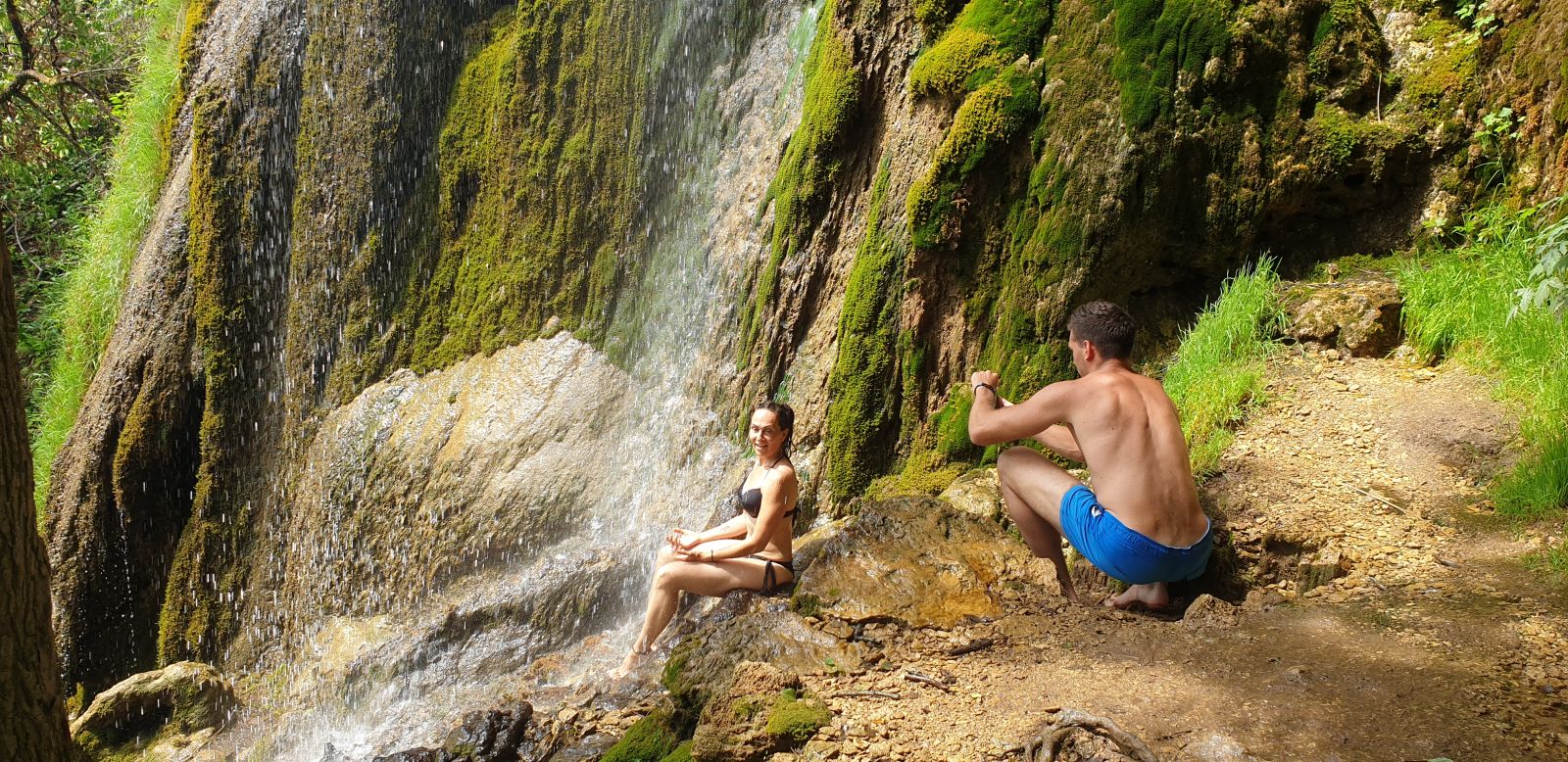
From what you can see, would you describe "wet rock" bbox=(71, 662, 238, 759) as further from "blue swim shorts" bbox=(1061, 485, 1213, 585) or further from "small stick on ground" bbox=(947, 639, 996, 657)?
"blue swim shorts" bbox=(1061, 485, 1213, 585)

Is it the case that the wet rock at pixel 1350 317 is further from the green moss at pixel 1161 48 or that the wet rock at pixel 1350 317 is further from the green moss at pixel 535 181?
the green moss at pixel 535 181

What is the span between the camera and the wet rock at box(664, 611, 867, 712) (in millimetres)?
3686

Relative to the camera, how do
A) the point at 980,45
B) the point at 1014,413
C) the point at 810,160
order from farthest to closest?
the point at 810,160
the point at 980,45
the point at 1014,413

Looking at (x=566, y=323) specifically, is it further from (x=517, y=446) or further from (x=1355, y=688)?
(x=1355, y=688)

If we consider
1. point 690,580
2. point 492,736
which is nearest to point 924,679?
point 690,580

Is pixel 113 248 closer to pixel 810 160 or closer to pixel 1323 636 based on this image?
pixel 810 160

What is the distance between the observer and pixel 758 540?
15.9 ft

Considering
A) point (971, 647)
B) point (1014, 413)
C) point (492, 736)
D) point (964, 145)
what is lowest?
point (492, 736)

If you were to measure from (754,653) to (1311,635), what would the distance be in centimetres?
209

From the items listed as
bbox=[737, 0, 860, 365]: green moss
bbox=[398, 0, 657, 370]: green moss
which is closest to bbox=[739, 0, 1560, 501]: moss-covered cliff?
bbox=[737, 0, 860, 365]: green moss

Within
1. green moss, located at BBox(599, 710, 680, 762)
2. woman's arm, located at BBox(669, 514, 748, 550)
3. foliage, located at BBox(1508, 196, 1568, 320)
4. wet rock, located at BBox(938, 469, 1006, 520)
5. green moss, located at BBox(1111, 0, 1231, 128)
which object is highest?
green moss, located at BBox(1111, 0, 1231, 128)

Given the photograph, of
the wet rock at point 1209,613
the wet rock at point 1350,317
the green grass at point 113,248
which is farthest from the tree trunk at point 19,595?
the green grass at point 113,248

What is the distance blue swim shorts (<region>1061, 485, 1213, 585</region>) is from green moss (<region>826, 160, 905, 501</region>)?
1.92 metres

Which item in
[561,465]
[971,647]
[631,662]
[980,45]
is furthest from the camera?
[561,465]
